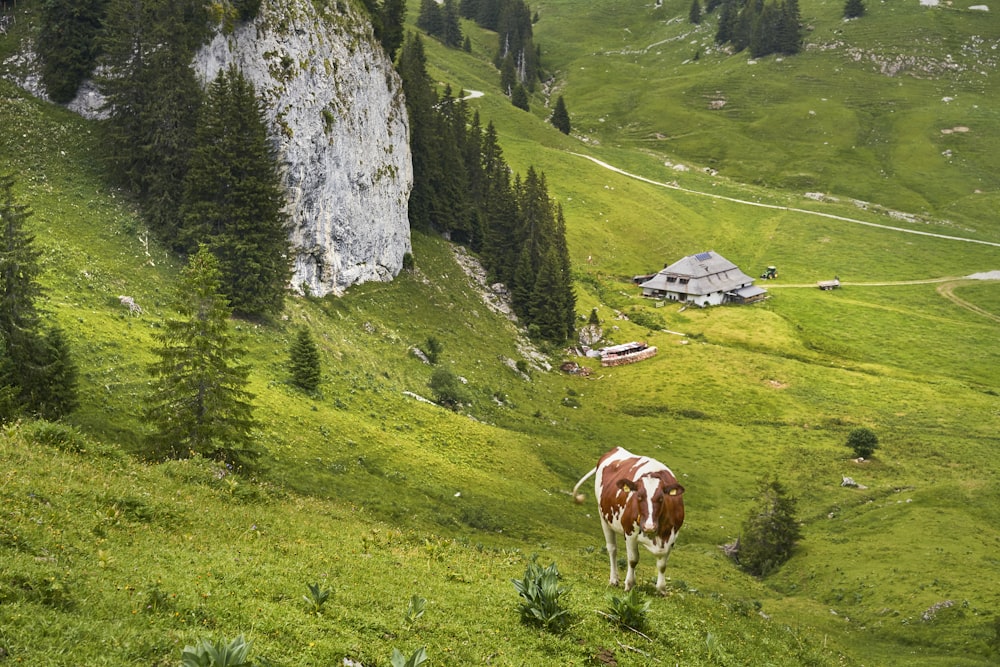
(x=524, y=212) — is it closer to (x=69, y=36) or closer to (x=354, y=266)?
(x=354, y=266)

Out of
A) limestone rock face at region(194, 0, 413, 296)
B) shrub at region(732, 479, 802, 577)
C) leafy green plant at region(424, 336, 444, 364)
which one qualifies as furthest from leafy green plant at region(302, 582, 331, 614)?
leafy green plant at region(424, 336, 444, 364)

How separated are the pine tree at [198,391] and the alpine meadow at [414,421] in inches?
5.1

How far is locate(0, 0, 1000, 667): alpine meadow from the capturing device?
1413 centimetres

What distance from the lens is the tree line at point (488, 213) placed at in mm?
89438

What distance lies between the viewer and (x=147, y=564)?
13656mm

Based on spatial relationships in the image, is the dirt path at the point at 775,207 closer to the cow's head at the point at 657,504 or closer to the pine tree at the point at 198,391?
the pine tree at the point at 198,391

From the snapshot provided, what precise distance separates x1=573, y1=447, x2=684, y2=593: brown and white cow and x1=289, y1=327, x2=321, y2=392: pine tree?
25.3 m

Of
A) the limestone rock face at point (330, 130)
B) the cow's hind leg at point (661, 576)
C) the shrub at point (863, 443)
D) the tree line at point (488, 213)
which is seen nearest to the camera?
Result: the cow's hind leg at point (661, 576)

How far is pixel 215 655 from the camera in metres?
9.24

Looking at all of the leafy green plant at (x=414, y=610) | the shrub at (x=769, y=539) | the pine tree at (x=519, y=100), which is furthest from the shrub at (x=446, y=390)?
the pine tree at (x=519, y=100)

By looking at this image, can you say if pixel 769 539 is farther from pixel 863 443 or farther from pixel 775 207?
pixel 775 207

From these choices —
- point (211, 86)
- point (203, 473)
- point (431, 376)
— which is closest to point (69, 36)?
point (211, 86)

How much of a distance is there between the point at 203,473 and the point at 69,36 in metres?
50.5

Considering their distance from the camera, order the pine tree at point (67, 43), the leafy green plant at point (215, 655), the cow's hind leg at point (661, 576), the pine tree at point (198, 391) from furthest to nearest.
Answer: the pine tree at point (67, 43)
the pine tree at point (198, 391)
the cow's hind leg at point (661, 576)
the leafy green plant at point (215, 655)
